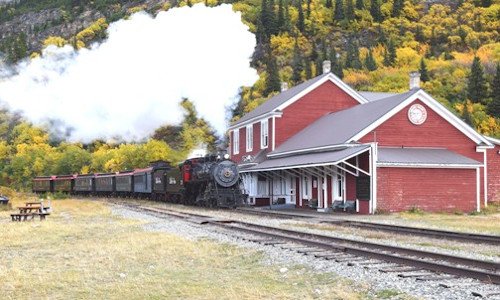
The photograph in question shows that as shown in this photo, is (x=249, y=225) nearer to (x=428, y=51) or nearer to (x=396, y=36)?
(x=428, y=51)

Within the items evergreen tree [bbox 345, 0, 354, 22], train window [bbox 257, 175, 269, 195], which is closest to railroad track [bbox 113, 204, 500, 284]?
train window [bbox 257, 175, 269, 195]

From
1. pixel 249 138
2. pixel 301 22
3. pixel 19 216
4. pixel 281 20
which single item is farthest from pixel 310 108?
pixel 301 22

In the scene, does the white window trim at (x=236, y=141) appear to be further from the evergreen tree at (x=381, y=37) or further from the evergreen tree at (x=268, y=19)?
the evergreen tree at (x=268, y=19)

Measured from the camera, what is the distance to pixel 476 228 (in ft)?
61.1

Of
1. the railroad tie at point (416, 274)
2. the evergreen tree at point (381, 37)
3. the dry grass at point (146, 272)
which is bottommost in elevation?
the dry grass at point (146, 272)

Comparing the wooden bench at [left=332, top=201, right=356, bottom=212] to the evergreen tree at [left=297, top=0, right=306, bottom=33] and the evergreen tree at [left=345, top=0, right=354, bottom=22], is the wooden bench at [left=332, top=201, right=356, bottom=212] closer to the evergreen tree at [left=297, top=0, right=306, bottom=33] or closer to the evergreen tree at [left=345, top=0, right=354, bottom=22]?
the evergreen tree at [left=297, top=0, right=306, bottom=33]

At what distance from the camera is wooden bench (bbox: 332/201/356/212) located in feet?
88.3

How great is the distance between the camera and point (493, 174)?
1224 inches

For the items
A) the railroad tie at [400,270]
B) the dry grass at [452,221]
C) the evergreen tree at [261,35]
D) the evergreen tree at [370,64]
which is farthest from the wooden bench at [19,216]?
the evergreen tree at [261,35]

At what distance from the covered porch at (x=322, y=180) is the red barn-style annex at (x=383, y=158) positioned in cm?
5

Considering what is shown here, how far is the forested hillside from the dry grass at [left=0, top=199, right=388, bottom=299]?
34346mm

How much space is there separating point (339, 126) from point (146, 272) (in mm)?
21859

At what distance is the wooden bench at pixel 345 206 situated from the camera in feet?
88.3

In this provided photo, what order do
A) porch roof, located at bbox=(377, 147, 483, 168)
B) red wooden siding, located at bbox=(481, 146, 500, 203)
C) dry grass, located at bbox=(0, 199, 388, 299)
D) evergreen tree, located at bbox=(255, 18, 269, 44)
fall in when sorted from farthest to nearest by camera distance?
evergreen tree, located at bbox=(255, 18, 269, 44) < red wooden siding, located at bbox=(481, 146, 500, 203) < porch roof, located at bbox=(377, 147, 483, 168) < dry grass, located at bbox=(0, 199, 388, 299)
